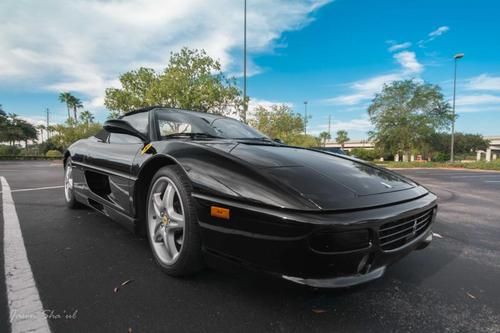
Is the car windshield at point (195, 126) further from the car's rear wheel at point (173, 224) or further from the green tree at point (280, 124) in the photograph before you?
the green tree at point (280, 124)

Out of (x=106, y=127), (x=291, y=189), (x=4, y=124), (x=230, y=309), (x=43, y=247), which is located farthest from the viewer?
(x=4, y=124)

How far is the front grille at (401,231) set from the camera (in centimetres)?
137

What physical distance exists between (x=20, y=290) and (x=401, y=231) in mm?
2162

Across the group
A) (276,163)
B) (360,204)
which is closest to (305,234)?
(360,204)

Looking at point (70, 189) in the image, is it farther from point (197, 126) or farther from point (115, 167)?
point (197, 126)

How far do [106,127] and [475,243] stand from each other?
3.72m

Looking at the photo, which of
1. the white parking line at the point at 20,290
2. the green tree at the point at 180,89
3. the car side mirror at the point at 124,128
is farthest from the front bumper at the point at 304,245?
the green tree at the point at 180,89

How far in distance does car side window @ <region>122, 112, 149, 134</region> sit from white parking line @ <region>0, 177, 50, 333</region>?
4.21 ft

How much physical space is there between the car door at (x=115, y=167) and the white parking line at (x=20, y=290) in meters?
0.69

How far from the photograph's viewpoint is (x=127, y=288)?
165cm

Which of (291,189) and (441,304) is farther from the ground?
(291,189)

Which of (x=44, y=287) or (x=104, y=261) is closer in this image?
(x=44, y=287)

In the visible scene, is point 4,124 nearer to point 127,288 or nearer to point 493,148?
point 127,288

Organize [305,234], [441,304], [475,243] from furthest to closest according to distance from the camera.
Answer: [475,243], [441,304], [305,234]
